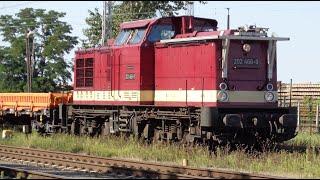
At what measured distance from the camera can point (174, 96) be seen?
54.1 ft

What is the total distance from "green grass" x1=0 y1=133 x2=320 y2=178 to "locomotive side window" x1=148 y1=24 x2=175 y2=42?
3014 millimetres

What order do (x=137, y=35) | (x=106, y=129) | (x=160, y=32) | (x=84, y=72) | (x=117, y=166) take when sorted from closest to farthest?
(x=117, y=166) < (x=160, y=32) < (x=137, y=35) < (x=106, y=129) < (x=84, y=72)

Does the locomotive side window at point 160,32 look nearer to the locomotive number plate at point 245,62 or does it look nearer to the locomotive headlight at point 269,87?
the locomotive number plate at point 245,62

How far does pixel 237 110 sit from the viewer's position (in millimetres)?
15656

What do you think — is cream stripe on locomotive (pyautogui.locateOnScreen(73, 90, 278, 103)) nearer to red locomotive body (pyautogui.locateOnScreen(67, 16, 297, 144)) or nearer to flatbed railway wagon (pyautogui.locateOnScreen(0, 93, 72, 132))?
red locomotive body (pyautogui.locateOnScreen(67, 16, 297, 144))

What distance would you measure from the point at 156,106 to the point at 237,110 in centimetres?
236

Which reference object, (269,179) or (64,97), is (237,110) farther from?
(64,97)

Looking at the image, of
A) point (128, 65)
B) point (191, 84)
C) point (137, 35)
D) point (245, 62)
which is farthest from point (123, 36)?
point (245, 62)

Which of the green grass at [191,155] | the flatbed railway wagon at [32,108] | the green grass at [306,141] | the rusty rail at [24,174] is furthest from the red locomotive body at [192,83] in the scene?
the rusty rail at [24,174]

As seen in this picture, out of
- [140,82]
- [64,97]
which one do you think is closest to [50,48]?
[64,97]

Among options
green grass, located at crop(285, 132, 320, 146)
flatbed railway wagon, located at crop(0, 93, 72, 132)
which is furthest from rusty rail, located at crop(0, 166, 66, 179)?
green grass, located at crop(285, 132, 320, 146)

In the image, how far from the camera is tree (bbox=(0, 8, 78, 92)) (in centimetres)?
5153

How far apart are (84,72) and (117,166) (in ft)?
23.4

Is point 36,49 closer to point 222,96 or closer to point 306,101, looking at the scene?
point 306,101
